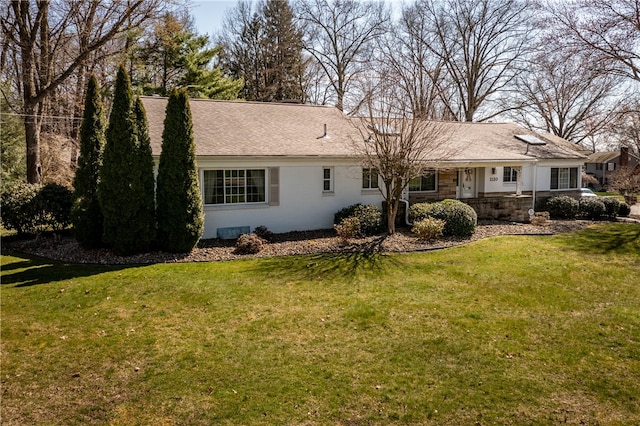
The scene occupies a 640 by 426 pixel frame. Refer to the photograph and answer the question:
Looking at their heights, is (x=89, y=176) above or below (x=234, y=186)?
above

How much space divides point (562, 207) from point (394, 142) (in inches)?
414

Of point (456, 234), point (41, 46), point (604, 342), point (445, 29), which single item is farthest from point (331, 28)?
point (604, 342)

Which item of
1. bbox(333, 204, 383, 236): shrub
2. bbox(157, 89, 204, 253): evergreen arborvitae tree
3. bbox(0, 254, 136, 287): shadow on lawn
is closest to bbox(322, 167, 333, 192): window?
bbox(333, 204, 383, 236): shrub

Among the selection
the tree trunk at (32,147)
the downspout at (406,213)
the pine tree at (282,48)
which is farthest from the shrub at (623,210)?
Result: the tree trunk at (32,147)

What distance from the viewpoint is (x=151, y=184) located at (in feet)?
37.8

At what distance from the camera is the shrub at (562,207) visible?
19.3 meters

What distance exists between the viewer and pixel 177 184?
1150 centimetres

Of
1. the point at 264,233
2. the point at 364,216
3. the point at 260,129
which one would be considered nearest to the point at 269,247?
the point at 264,233

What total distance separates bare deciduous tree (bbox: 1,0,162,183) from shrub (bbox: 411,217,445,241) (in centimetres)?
1482

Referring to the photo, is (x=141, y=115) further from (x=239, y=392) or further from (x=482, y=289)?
(x=482, y=289)

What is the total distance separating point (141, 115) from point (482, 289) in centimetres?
950

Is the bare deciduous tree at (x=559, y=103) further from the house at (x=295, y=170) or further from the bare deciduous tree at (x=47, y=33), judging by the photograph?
the bare deciduous tree at (x=47, y=33)

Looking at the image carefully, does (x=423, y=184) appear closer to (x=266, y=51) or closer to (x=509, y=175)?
(x=509, y=175)

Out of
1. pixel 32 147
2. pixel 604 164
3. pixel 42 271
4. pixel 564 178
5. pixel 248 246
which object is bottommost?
pixel 42 271
